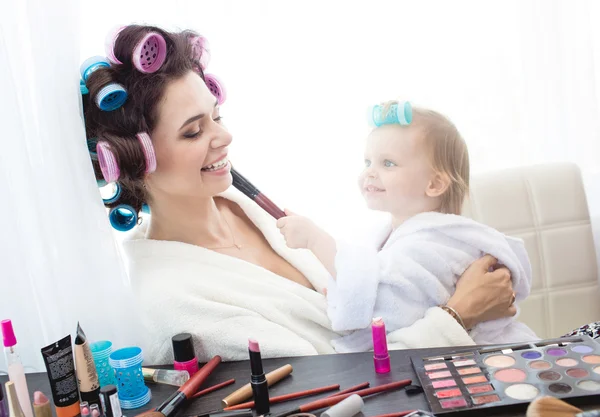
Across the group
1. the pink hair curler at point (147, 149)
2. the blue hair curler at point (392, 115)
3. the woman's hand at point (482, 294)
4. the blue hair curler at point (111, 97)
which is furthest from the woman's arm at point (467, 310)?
the blue hair curler at point (111, 97)

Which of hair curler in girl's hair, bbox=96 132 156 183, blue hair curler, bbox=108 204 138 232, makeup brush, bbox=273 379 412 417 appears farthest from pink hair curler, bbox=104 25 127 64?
makeup brush, bbox=273 379 412 417

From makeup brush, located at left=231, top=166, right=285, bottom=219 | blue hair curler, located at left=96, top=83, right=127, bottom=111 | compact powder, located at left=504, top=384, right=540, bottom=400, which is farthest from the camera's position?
makeup brush, located at left=231, top=166, right=285, bottom=219

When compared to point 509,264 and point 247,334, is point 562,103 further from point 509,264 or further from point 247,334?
point 247,334

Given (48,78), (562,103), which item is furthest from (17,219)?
(562,103)

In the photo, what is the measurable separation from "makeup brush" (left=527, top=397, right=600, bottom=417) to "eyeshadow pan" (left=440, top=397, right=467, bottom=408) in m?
0.11

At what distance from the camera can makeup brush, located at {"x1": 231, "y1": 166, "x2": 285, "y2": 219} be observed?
1359mm

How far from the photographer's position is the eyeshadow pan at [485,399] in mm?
911

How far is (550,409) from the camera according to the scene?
82cm

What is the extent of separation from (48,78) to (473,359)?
0.83 meters

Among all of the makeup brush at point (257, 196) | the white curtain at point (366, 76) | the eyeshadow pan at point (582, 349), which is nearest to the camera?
the eyeshadow pan at point (582, 349)

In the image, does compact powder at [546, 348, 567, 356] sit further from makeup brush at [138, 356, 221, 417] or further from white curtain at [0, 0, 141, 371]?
white curtain at [0, 0, 141, 371]

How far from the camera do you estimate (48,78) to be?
3.66 ft

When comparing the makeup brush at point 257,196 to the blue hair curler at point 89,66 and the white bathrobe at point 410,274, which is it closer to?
the white bathrobe at point 410,274

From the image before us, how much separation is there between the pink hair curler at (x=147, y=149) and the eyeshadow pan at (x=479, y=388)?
0.66m
